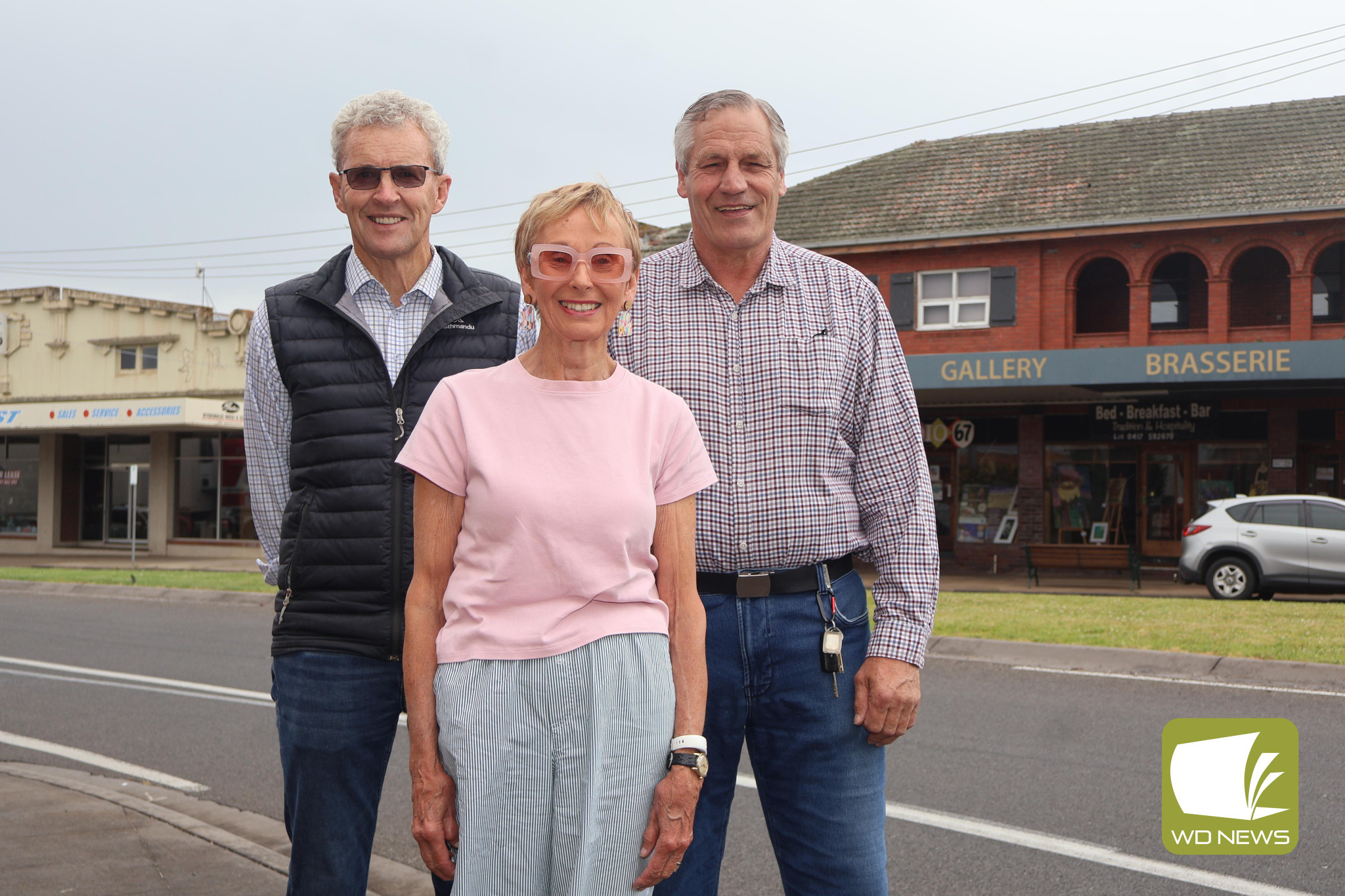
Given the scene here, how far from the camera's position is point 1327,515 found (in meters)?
16.7

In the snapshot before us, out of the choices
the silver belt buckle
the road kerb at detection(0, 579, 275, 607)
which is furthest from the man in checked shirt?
the road kerb at detection(0, 579, 275, 607)

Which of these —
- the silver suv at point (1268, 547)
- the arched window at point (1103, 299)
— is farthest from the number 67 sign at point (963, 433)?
the silver suv at point (1268, 547)

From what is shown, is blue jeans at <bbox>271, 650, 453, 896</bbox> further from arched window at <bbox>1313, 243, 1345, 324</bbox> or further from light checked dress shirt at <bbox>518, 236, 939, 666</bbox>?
arched window at <bbox>1313, 243, 1345, 324</bbox>

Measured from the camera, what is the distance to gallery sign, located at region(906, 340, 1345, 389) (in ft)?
63.3

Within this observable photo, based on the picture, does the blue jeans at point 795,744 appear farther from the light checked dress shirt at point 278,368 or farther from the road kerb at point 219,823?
the road kerb at point 219,823

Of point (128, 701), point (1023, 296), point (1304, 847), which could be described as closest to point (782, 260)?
point (1304, 847)

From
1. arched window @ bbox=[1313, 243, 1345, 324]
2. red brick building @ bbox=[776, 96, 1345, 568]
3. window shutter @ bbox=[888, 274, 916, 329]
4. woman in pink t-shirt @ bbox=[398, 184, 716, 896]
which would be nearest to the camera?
woman in pink t-shirt @ bbox=[398, 184, 716, 896]

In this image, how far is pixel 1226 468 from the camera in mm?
23016

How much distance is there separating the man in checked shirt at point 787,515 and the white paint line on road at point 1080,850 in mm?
2623

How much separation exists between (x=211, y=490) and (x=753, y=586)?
1185 inches

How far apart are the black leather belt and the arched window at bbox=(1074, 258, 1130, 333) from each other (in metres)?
23.9

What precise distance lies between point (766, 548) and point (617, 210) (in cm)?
84

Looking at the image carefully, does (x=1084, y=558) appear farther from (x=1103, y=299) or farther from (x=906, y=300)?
(x=1103, y=299)

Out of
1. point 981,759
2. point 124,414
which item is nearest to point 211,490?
point 124,414
